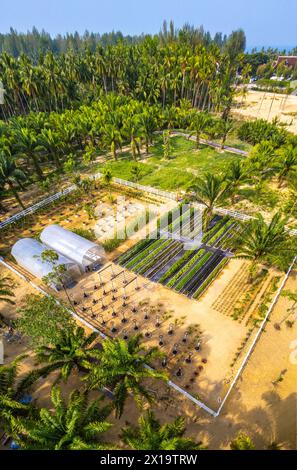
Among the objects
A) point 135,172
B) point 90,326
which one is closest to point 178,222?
point 135,172

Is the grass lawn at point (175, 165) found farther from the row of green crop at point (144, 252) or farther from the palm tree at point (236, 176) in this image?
the row of green crop at point (144, 252)

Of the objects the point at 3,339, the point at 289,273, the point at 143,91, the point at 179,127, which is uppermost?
the point at 143,91

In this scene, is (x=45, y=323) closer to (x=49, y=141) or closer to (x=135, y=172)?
(x=135, y=172)

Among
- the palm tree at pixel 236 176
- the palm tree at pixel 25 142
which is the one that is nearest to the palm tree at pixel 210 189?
the palm tree at pixel 236 176

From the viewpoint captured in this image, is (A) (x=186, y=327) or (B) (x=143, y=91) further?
(B) (x=143, y=91)

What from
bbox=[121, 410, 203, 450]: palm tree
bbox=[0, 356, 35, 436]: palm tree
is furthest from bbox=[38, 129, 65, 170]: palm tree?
bbox=[121, 410, 203, 450]: palm tree

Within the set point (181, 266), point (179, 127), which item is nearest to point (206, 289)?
point (181, 266)

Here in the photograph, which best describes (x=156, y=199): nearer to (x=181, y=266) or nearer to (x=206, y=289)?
(x=181, y=266)

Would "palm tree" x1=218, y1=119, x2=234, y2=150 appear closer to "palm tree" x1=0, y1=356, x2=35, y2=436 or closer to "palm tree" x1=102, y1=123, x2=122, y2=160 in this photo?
"palm tree" x1=102, y1=123, x2=122, y2=160
